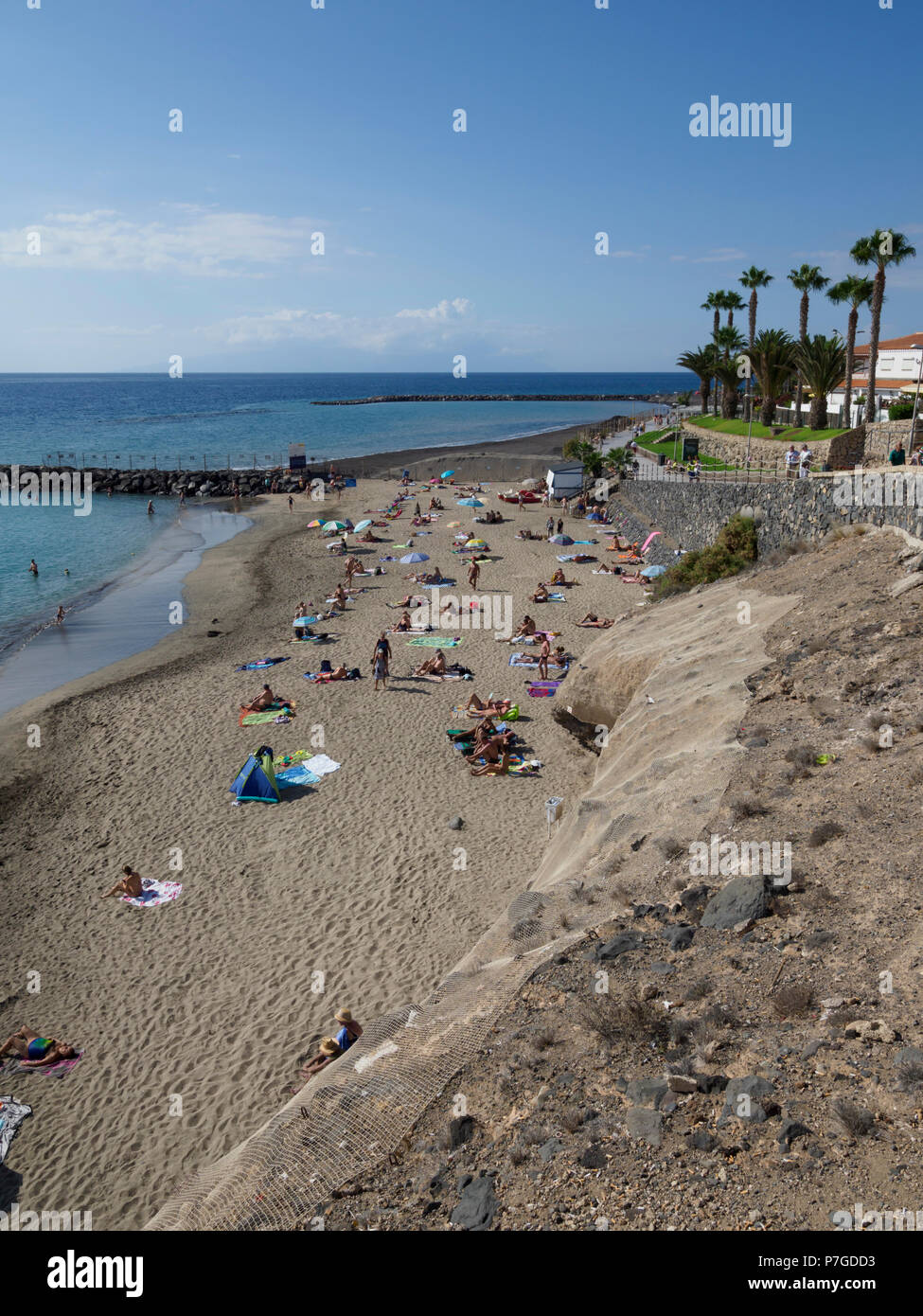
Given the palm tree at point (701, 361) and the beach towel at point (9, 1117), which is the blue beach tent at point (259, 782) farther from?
the palm tree at point (701, 361)

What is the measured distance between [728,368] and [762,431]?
10.6 metres

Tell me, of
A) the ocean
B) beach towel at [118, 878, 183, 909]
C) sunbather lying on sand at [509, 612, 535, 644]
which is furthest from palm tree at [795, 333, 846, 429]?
beach towel at [118, 878, 183, 909]

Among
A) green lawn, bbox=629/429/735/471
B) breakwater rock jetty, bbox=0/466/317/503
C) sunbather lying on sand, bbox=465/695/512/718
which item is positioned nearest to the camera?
sunbather lying on sand, bbox=465/695/512/718

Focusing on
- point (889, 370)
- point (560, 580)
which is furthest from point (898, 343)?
point (560, 580)

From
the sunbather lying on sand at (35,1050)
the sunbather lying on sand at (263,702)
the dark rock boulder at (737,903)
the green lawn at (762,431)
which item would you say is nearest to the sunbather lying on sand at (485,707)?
the sunbather lying on sand at (263,702)

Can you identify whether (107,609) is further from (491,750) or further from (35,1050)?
(35,1050)

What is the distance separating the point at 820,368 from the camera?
33.1 metres

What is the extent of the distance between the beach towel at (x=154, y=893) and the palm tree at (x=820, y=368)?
32226mm

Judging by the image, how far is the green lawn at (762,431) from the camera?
106 ft

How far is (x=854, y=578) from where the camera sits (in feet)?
40.4

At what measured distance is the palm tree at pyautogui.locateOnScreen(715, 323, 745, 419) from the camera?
4709 centimetres

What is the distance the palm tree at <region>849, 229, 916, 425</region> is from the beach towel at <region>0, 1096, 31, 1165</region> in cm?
3245

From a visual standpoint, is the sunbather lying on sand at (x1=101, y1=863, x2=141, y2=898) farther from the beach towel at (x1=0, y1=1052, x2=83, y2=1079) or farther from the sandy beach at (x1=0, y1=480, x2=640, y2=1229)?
the beach towel at (x1=0, y1=1052, x2=83, y2=1079)
